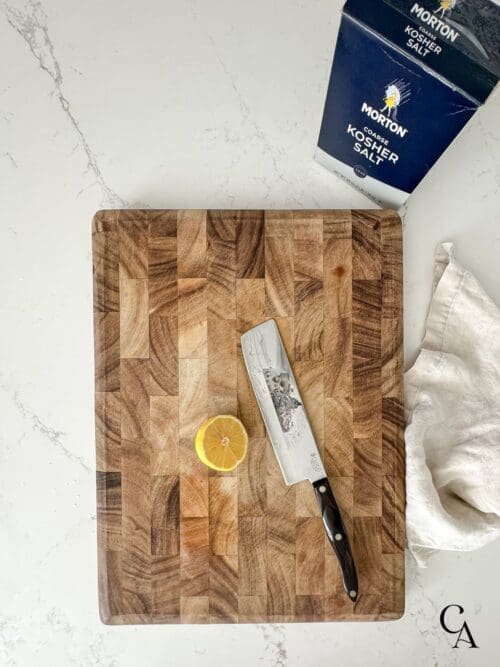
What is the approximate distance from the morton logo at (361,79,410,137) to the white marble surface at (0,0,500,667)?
207mm

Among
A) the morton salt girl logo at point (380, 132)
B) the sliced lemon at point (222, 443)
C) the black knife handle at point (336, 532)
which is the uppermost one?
the morton salt girl logo at point (380, 132)

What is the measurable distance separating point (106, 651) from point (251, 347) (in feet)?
1.85

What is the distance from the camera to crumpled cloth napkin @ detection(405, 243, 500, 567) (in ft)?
3.06

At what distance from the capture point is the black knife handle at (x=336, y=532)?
3.04 feet

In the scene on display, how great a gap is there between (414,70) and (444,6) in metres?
0.08

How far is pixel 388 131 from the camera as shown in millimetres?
787

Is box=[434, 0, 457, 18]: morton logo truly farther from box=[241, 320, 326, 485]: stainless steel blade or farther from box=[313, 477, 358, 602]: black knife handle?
box=[313, 477, 358, 602]: black knife handle

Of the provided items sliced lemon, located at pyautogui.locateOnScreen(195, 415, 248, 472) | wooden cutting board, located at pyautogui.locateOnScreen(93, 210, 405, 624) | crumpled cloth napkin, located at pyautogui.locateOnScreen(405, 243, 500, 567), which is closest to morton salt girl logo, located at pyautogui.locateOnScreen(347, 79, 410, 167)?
wooden cutting board, located at pyautogui.locateOnScreen(93, 210, 405, 624)

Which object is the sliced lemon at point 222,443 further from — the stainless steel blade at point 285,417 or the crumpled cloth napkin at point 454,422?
the crumpled cloth napkin at point 454,422

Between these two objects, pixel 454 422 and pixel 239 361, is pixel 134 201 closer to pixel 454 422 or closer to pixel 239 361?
pixel 239 361

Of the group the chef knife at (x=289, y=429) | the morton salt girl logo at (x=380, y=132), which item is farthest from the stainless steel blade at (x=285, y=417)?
the morton salt girl logo at (x=380, y=132)

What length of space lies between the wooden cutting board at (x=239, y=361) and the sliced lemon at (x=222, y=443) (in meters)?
0.05

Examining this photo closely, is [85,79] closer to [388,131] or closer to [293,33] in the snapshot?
[293,33]

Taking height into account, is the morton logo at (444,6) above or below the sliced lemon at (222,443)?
above
